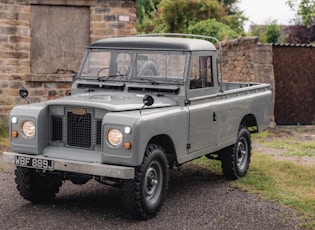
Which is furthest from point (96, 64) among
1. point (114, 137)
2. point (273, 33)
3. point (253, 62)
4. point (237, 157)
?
point (273, 33)

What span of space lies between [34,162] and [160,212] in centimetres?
144

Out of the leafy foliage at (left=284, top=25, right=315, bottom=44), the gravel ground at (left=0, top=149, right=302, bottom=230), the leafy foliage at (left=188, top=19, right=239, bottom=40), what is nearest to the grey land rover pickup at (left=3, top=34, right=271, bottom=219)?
the gravel ground at (left=0, top=149, right=302, bottom=230)

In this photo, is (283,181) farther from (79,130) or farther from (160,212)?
(79,130)

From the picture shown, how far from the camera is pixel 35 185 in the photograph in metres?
6.95

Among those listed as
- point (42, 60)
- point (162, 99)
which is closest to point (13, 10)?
point (42, 60)

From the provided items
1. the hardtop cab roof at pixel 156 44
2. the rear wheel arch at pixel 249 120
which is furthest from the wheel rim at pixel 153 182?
the rear wheel arch at pixel 249 120

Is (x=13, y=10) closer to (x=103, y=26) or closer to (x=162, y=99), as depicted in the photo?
(x=103, y=26)

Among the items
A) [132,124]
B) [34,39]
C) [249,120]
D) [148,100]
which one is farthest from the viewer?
[34,39]

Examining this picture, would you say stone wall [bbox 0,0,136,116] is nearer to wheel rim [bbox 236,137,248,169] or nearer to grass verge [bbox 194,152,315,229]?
grass verge [bbox 194,152,315,229]

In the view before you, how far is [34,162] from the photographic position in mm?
6496

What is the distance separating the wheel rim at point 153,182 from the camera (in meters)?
6.50

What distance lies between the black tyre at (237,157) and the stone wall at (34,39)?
5.17 metres

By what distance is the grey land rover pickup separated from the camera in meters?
6.22

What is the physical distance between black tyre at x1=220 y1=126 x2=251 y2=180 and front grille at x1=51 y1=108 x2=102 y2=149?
257 cm
